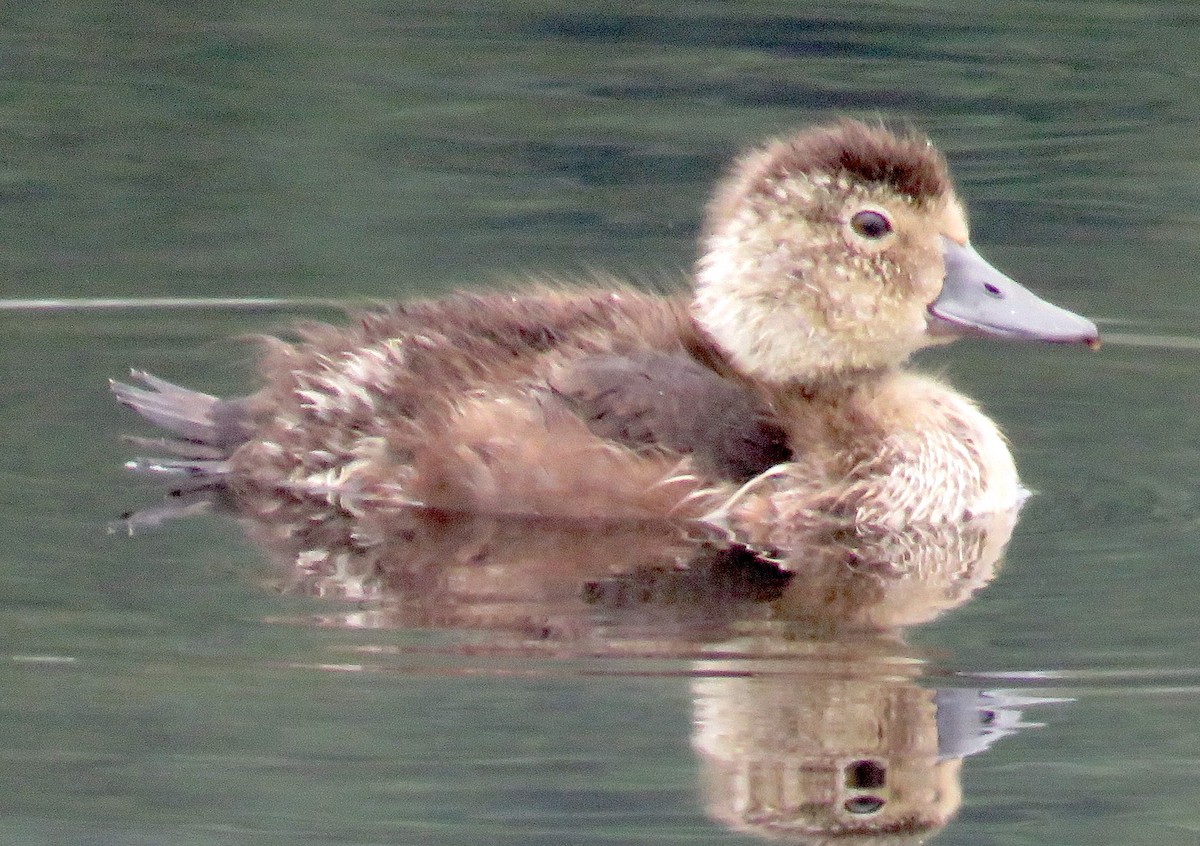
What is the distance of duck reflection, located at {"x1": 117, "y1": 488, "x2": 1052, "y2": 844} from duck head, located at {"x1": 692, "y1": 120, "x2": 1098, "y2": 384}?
503 millimetres

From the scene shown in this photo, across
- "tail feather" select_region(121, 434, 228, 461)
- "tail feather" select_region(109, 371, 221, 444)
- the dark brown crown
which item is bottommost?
"tail feather" select_region(121, 434, 228, 461)

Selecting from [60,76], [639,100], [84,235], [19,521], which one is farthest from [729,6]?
[19,521]

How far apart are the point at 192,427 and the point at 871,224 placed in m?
1.79

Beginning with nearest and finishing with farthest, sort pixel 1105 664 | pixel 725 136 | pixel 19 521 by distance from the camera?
pixel 1105 664 → pixel 19 521 → pixel 725 136

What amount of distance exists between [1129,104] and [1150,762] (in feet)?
18.4

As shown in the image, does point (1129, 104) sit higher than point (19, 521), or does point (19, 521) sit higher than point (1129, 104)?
point (1129, 104)

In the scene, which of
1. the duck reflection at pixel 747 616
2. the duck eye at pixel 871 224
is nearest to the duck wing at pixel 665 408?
the duck reflection at pixel 747 616

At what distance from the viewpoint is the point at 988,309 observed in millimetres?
6492

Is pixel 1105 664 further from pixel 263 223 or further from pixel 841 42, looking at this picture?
pixel 841 42

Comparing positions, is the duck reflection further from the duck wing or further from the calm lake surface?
the duck wing

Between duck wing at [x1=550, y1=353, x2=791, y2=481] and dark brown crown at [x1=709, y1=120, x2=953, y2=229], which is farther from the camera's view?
dark brown crown at [x1=709, y1=120, x2=953, y2=229]

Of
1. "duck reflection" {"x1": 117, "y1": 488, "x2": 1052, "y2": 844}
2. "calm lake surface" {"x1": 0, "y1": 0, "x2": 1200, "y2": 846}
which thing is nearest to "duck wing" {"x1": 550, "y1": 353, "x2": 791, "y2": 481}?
"duck reflection" {"x1": 117, "y1": 488, "x2": 1052, "y2": 844}

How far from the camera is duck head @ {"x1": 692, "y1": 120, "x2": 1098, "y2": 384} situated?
652 cm

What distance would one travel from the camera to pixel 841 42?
1065 centimetres
